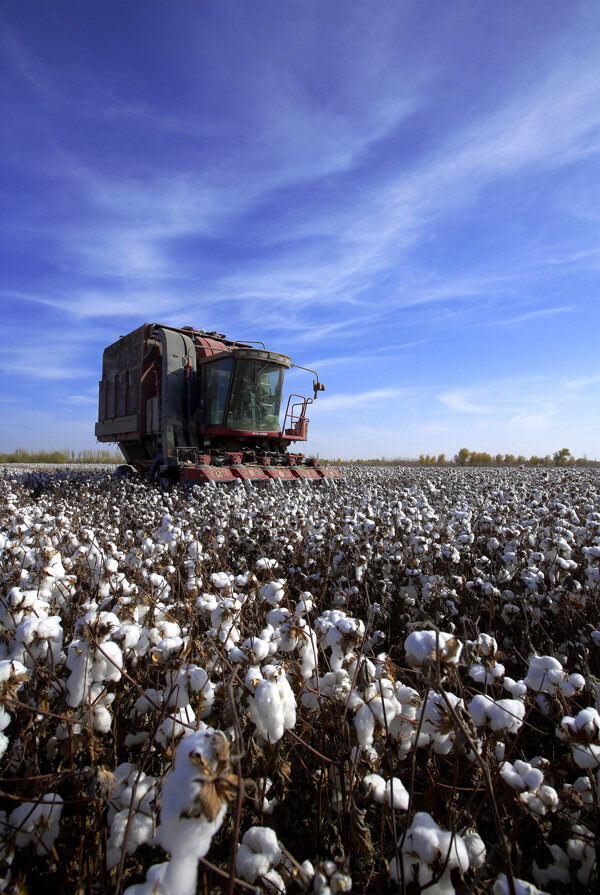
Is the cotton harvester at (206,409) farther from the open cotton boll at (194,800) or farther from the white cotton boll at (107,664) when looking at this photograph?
the open cotton boll at (194,800)

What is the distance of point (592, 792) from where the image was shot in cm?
159

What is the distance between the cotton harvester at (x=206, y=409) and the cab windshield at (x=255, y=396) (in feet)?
0.10

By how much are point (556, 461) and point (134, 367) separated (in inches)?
1189

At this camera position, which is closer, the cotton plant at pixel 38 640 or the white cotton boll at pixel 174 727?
the white cotton boll at pixel 174 727

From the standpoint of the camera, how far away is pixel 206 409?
14352 millimetres

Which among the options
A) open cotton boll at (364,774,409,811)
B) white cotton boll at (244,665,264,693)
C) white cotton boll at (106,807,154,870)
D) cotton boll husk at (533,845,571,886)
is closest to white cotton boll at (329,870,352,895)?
open cotton boll at (364,774,409,811)

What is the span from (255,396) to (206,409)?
1580 millimetres

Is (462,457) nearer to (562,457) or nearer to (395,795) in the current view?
(562,457)

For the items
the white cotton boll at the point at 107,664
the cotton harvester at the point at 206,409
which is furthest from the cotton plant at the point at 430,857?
the cotton harvester at the point at 206,409

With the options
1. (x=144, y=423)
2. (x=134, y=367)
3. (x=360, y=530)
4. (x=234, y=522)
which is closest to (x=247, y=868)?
(x=360, y=530)

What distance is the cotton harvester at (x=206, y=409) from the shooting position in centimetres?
1338

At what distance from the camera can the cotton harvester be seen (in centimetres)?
1338

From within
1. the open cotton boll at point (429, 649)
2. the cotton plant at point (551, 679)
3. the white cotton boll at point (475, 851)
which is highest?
the open cotton boll at point (429, 649)

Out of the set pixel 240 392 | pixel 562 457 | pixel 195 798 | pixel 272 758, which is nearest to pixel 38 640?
pixel 272 758
